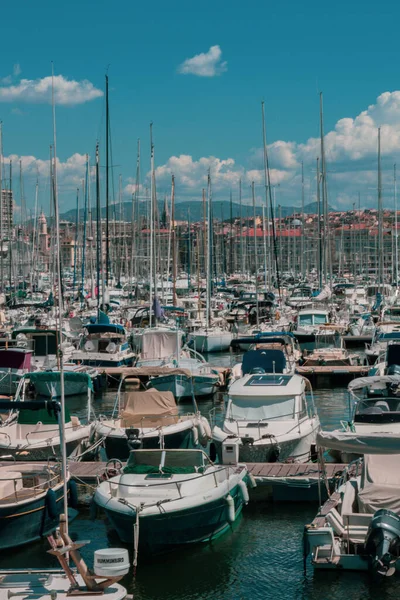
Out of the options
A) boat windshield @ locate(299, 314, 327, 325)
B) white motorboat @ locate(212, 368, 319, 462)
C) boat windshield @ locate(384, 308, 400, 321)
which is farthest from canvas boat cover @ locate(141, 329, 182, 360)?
boat windshield @ locate(384, 308, 400, 321)

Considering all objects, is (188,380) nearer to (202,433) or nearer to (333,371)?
(333,371)

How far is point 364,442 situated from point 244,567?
355cm

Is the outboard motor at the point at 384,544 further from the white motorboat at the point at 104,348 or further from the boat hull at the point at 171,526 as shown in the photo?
the white motorboat at the point at 104,348

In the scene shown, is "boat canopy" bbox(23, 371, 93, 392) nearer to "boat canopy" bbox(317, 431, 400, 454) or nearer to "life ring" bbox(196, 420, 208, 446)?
"life ring" bbox(196, 420, 208, 446)

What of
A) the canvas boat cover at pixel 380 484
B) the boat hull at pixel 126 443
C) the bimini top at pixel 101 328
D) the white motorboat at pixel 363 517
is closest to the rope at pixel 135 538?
the white motorboat at pixel 363 517

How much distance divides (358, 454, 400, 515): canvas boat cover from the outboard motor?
101 cm

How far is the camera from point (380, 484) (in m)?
19.4

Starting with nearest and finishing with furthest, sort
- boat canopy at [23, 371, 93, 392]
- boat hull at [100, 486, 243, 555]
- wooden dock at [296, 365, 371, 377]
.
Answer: boat hull at [100, 486, 243, 555]
boat canopy at [23, 371, 93, 392]
wooden dock at [296, 365, 371, 377]

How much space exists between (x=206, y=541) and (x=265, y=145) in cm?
4499

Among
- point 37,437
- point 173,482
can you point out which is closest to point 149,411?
point 37,437

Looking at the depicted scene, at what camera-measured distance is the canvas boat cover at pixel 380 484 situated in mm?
18766

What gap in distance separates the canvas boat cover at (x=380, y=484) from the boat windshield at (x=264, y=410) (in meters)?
6.76

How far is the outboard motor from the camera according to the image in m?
17.0

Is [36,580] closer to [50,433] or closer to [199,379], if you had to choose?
[50,433]
